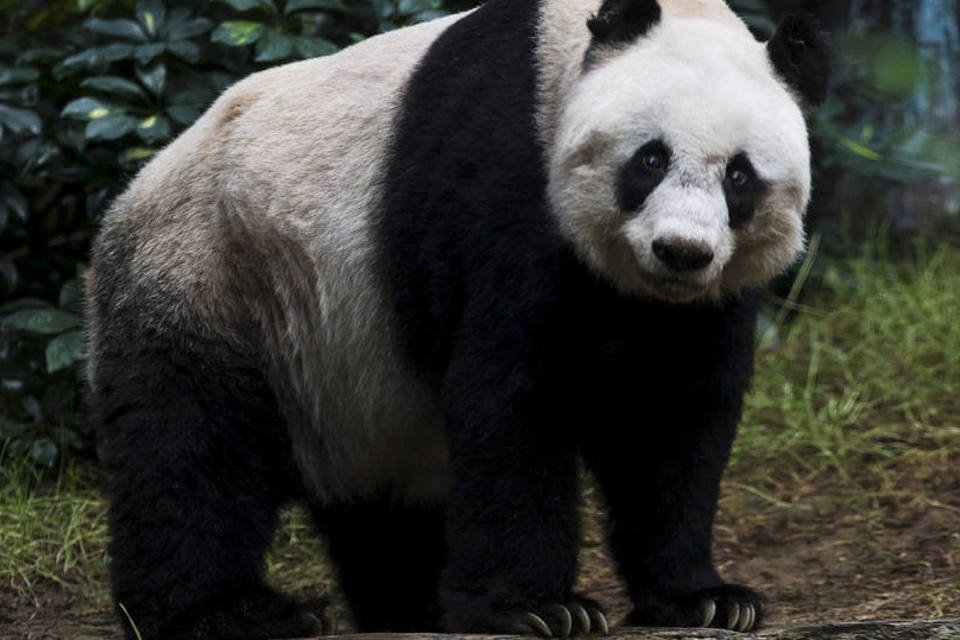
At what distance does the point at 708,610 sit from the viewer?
406cm

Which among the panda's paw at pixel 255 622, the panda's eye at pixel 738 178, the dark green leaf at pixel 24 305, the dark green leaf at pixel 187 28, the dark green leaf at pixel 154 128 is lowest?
the dark green leaf at pixel 24 305

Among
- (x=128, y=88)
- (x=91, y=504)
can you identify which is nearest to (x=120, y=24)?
(x=128, y=88)

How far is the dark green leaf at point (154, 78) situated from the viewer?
6.05 meters

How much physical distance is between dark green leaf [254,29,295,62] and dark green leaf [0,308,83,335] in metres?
1.33

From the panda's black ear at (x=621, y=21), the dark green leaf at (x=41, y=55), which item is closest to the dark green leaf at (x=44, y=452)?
the dark green leaf at (x=41, y=55)

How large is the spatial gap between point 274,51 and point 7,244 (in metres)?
1.80

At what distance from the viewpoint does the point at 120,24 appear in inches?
239

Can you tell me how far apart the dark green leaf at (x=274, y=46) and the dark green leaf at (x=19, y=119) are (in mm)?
979

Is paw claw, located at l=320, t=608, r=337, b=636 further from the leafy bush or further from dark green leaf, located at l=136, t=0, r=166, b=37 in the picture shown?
dark green leaf, located at l=136, t=0, r=166, b=37

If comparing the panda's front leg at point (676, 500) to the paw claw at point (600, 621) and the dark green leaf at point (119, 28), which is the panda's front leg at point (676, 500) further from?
the dark green leaf at point (119, 28)

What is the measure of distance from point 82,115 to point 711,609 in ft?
10.8

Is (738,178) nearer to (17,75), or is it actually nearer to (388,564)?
(388,564)

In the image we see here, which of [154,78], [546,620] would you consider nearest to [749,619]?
[546,620]

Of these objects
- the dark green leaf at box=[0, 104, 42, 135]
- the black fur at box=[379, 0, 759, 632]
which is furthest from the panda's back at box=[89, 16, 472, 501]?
the dark green leaf at box=[0, 104, 42, 135]
